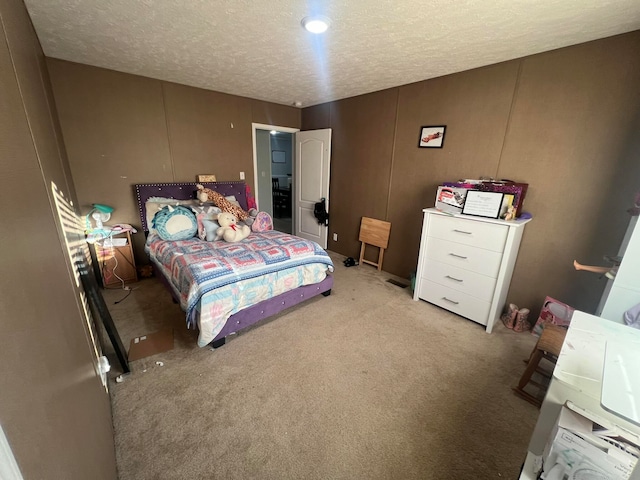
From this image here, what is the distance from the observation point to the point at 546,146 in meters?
2.19

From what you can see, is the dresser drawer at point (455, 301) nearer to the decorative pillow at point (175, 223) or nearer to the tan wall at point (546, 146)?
the tan wall at point (546, 146)

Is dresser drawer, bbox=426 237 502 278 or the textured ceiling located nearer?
the textured ceiling

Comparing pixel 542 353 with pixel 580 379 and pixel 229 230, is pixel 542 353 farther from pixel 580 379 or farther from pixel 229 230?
pixel 229 230

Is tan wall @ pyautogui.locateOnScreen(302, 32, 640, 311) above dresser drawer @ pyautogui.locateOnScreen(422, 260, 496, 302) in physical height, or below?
above

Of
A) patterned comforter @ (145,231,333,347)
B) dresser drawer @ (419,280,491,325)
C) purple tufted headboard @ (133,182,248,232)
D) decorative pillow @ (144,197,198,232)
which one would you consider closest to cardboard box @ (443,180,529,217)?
dresser drawer @ (419,280,491,325)

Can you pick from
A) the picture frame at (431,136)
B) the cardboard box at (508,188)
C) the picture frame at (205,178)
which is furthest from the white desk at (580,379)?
the picture frame at (205,178)

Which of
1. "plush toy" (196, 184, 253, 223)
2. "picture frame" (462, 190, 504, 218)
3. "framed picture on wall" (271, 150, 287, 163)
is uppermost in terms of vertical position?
"framed picture on wall" (271, 150, 287, 163)

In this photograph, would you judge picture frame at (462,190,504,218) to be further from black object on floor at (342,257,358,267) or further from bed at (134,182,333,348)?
black object on floor at (342,257,358,267)

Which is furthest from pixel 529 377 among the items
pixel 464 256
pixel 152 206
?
pixel 152 206

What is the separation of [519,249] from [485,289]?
549 millimetres

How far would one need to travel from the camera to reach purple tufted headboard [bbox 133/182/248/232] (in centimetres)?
302

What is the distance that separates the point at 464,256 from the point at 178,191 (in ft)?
11.2

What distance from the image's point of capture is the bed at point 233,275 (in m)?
1.91

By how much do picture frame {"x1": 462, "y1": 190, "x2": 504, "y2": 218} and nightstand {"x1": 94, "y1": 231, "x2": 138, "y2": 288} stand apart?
368cm
